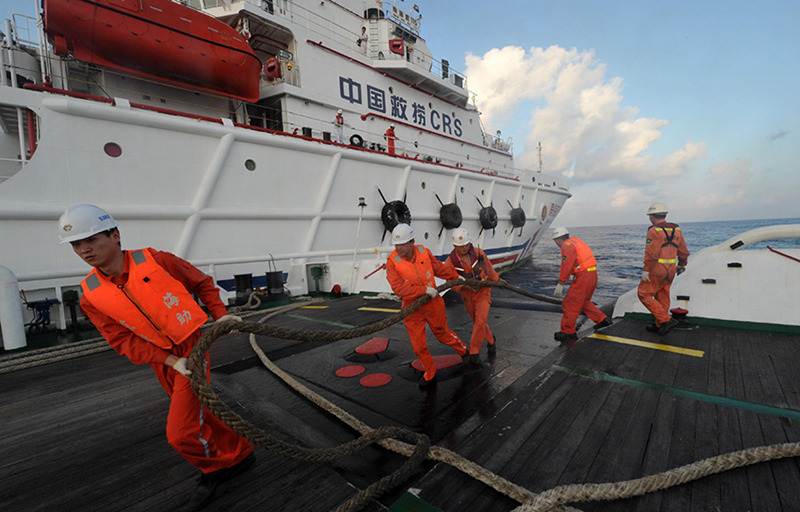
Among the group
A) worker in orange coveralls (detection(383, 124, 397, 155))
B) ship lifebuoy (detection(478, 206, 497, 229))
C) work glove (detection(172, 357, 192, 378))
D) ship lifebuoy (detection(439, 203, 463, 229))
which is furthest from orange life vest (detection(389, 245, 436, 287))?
ship lifebuoy (detection(478, 206, 497, 229))

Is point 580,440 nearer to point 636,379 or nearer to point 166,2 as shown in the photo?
point 636,379

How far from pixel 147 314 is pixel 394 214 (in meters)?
8.73

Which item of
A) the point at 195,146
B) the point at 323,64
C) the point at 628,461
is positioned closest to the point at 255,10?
the point at 323,64

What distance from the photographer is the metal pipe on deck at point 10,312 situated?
4532 millimetres

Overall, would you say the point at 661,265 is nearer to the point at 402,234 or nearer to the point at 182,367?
the point at 402,234

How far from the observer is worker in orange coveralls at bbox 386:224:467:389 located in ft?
10.1

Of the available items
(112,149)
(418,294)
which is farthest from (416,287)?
(112,149)

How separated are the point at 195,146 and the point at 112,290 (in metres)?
6.65

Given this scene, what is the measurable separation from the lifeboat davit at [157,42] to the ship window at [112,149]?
1.66 metres

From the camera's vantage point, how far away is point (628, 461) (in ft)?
6.43

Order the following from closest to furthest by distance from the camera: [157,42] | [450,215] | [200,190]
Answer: [157,42] < [200,190] < [450,215]

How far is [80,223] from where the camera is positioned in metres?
1.56

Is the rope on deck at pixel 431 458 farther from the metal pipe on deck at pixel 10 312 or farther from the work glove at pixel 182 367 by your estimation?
the metal pipe on deck at pixel 10 312

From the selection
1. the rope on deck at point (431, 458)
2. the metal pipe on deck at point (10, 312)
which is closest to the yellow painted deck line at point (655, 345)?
the rope on deck at point (431, 458)
